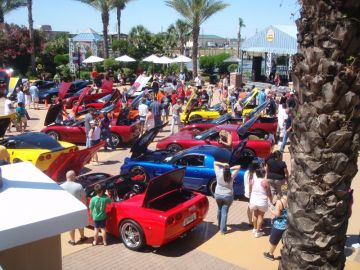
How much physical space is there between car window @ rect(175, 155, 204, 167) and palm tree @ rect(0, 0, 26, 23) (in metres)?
Answer: 40.2

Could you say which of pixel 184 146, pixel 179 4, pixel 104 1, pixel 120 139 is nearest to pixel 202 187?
pixel 184 146

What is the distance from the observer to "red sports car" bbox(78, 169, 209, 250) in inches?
303

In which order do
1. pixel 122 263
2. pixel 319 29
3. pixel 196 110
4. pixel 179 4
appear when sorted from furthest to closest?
pixel 179 4, pixel 196 110, pixel 122 263, pixel 319 29

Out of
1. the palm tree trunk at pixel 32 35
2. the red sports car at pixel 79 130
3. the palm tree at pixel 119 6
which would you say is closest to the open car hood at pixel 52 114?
the red sports car at pixel 79 130

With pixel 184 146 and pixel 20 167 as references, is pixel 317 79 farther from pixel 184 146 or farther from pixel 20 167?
pixel 184 146

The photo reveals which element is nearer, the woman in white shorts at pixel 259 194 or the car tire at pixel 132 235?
the car tire at pixel 132 235

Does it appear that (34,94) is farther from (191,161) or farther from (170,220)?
(170,220)

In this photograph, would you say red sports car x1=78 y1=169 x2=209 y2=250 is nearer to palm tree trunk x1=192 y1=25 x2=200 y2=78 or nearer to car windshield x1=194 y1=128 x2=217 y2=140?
car windshield x1=194 y1=128 x2=217 y2=140

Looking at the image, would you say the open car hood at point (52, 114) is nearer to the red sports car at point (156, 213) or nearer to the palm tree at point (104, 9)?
the red sports car at point (156, 213)

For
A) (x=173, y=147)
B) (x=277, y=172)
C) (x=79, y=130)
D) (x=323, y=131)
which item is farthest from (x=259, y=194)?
(x=79, y=130)

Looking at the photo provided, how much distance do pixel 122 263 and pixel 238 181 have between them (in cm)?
374

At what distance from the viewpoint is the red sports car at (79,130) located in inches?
627

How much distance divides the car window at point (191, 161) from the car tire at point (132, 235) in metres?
3.20

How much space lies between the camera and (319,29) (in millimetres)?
3568
